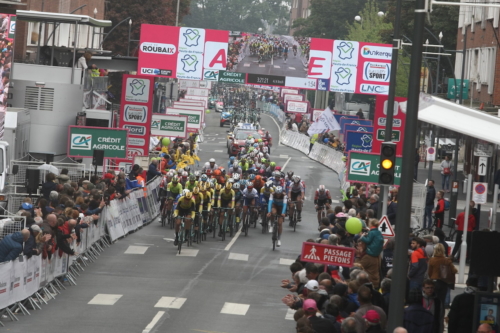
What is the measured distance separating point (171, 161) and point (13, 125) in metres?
8.64

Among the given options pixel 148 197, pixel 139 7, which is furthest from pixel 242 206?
pixel 139 7

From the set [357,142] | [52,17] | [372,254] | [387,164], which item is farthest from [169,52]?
[387,164]

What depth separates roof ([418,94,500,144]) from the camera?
446 inches

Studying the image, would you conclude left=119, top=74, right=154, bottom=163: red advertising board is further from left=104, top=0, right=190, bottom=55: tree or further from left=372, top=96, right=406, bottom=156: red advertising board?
left=104, top=0, right=190, bottom=55: tree

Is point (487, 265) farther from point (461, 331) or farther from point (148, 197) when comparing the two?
point (148, 197)

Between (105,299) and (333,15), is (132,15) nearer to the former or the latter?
(105,299)

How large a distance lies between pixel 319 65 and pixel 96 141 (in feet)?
46.1

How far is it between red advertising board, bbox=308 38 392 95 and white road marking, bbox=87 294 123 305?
23.3 metres

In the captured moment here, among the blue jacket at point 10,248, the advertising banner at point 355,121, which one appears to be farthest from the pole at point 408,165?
the advertising banner at point 355,121

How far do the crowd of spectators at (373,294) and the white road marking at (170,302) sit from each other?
9.37 feet

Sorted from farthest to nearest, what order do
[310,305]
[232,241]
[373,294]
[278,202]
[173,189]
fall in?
1. [173,189]
2. [278,202]
3. [232,241]
4. [373,294]
5. [310,305]

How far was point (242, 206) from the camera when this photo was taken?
29422 mm

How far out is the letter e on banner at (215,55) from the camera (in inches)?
1591

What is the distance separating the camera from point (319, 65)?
41.5 metres
